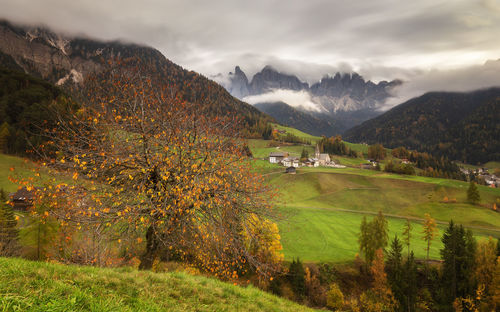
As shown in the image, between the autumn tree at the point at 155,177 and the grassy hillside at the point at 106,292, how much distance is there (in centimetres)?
187

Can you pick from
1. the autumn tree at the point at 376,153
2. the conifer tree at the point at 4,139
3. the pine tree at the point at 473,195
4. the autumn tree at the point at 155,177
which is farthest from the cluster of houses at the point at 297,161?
the autumn tree at the point at 155,177

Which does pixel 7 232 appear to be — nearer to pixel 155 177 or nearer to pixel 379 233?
pixel 155 177

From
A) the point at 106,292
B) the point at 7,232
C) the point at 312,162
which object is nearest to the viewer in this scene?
the point at 106,292

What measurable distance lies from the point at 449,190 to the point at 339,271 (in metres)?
74.9

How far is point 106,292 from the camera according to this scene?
518 centimetres

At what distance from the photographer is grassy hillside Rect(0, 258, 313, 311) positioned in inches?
155

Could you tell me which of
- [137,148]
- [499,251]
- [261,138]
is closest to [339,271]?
[499,251]

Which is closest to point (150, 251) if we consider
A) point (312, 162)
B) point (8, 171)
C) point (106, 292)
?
point (106, 292)

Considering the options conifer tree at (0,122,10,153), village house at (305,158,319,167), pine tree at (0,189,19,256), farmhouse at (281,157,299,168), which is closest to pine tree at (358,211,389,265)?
pine tree at (0,189,19,256)

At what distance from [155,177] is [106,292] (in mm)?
5662

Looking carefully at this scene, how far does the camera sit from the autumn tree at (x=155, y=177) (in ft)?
29.7

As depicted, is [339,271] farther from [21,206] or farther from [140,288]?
[21,206]

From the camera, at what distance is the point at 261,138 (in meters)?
173

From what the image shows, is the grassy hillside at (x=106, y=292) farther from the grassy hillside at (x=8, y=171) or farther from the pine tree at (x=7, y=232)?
the grassy hillside at (x=8, y=171)
